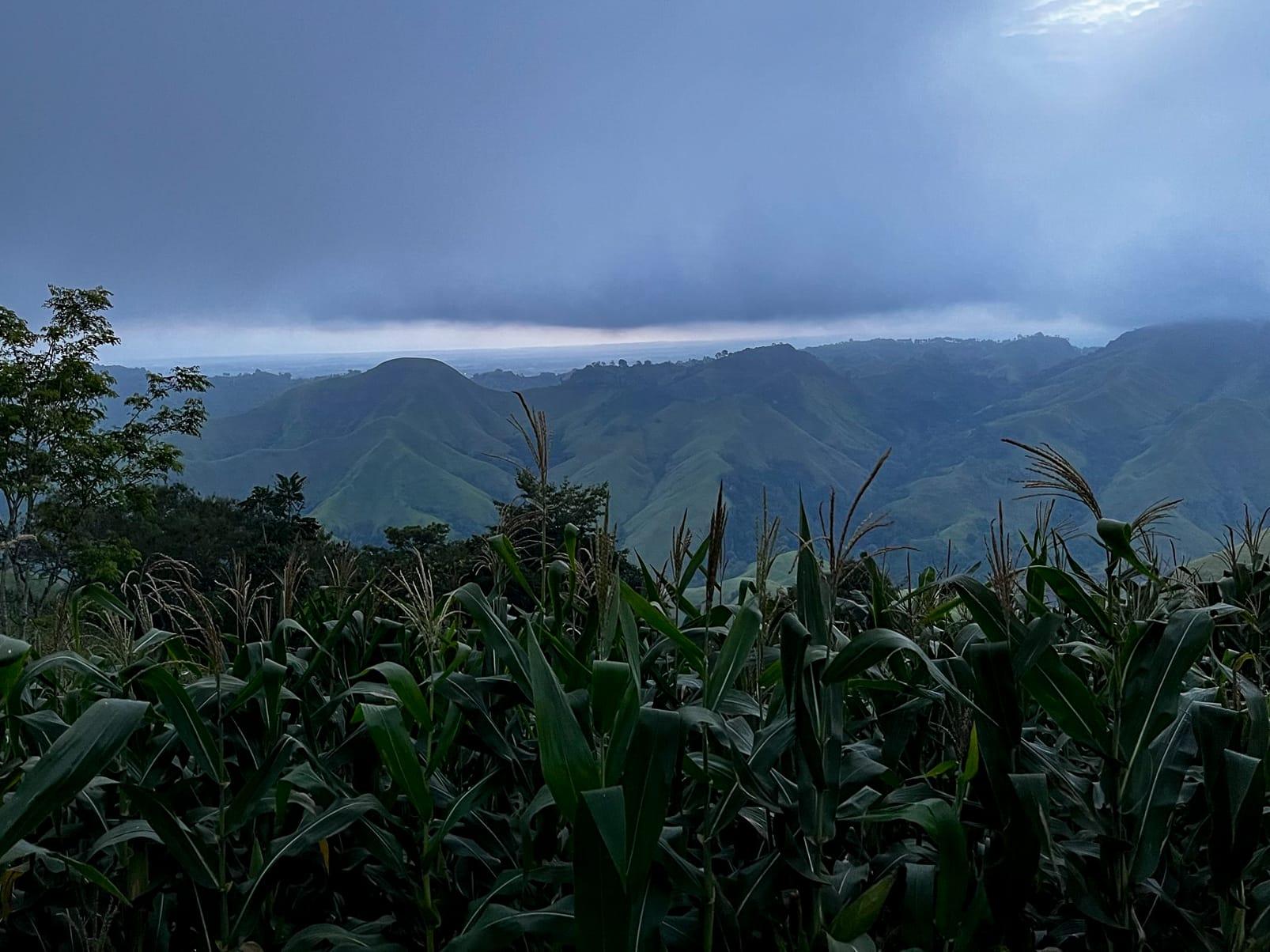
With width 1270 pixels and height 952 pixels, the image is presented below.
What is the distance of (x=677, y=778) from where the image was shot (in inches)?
49.1

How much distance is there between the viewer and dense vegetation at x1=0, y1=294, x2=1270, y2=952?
1.02m

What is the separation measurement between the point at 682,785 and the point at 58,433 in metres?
16.7

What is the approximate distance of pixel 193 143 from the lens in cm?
5759

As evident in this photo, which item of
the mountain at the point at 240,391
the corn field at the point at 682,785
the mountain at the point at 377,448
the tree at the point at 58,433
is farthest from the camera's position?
the mountain at the point at 240,391

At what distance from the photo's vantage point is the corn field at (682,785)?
1.02 metres

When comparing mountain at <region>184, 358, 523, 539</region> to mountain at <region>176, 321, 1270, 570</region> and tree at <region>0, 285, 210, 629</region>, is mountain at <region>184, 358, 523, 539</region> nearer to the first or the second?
mountain at <region>176, 321, 1270, 570</region>

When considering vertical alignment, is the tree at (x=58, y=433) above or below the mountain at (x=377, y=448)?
above

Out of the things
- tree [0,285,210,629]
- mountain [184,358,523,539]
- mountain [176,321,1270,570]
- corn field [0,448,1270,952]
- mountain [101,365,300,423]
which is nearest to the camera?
corn field [0,448,1270,952]

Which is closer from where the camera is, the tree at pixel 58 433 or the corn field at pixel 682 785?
the corn field at pixel 682 785

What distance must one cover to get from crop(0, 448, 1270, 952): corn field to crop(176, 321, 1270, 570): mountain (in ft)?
197

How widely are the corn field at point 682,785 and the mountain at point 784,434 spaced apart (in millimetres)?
60174

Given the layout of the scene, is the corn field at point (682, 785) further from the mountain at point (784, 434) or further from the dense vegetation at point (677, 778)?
the mountain at point (784, 434)

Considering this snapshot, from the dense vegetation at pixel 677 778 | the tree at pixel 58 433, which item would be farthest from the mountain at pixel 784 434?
the dense vegetation at pixel 677 778

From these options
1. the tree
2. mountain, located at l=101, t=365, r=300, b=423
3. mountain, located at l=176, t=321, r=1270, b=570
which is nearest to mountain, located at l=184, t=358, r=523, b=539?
mountain, located at l=176, t=321, r=1270, b=570
